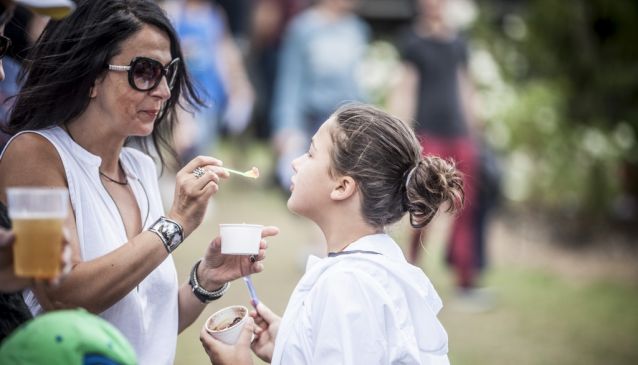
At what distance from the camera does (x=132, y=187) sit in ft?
10.4

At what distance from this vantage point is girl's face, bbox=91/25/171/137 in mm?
2977

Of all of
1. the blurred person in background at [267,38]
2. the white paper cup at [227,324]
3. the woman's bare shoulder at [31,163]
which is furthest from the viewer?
the blurred person in background at [267,38]

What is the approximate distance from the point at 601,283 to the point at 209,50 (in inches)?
167

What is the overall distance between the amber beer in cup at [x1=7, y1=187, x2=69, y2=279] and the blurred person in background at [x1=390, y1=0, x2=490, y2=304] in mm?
5675

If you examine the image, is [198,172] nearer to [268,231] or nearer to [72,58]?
[268,231]

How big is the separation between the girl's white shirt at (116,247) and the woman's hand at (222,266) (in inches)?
4.5

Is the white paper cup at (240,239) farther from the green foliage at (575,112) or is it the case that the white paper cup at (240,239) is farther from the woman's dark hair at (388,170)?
the green foliage at (575,112)

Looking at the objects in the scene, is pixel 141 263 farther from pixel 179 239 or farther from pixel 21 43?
pixel 21 43

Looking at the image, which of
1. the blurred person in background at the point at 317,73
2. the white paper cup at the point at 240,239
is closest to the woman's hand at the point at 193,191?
the white paper cup at the point at 240,239

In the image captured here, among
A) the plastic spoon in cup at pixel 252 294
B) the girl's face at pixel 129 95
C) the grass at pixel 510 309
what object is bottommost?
the grass at pixel 510 309

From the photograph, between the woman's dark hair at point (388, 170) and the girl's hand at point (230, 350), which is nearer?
the girl's hand at point (230, 350)

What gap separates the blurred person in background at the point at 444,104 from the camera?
7688 mm

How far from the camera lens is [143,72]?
298cm

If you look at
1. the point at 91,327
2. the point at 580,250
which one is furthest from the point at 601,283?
the point at 91,327
